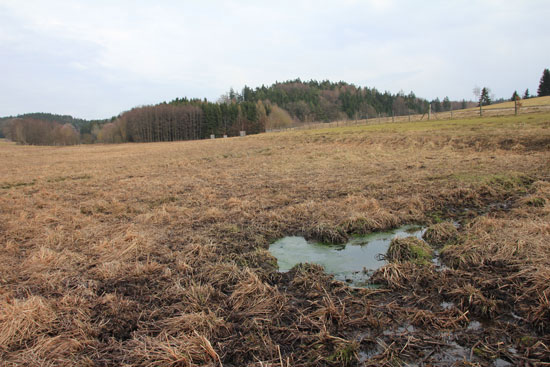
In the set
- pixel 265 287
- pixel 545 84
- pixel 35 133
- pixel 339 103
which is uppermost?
pixel 339 103

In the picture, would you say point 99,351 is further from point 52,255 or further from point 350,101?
point 350,101

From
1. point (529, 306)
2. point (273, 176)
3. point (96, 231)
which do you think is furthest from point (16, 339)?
point (273, 176)

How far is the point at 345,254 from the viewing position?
586cm

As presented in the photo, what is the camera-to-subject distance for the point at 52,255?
5.63 m

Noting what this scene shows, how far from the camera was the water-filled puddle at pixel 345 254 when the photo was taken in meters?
5.06

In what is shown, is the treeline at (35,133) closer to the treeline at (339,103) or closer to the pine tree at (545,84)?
the treeline at (339,103)

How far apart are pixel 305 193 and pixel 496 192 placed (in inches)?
219

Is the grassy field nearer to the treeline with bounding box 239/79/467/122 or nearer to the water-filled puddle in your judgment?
the water-filled puddle

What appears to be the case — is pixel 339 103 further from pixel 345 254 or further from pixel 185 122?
pixel 345 254

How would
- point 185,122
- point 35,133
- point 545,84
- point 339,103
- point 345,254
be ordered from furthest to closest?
1. point 339,103
2. point 185,122
3. point 35,133
4. point 545,84
5. point 345,254

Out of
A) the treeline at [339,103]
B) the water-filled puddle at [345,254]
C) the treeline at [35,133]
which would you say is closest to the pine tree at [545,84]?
the treeline at [339,103]

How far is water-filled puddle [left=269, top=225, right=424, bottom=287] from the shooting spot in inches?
199

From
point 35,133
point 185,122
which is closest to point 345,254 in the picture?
point 185,122

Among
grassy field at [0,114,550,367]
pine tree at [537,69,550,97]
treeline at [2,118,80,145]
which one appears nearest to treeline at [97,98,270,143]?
treeline at [2,118,80,145]
